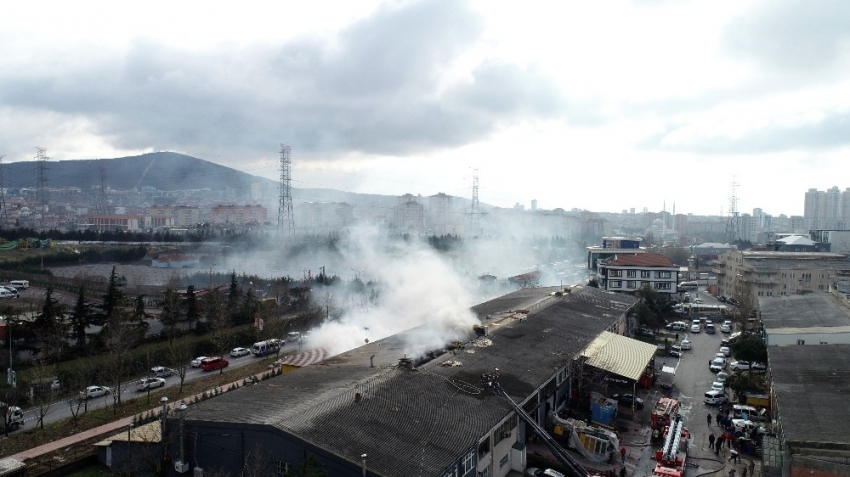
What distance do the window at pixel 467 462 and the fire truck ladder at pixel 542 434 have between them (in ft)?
4.94

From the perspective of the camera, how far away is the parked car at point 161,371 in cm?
1379

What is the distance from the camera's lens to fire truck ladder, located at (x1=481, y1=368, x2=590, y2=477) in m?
8.61

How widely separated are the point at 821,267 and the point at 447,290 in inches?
723

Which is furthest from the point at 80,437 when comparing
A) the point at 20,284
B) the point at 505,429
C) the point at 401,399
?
the point at 20,284

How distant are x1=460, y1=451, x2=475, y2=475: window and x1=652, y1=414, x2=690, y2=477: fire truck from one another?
318 cm

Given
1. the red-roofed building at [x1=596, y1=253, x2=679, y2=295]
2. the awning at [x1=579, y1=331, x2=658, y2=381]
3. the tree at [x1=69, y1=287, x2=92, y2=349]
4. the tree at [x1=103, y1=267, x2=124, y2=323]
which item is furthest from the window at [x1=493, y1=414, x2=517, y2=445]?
the red-roofed building at [x1=596, y1=253, x2=679, y2=295]

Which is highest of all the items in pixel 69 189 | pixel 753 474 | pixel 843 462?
pixel 69 189

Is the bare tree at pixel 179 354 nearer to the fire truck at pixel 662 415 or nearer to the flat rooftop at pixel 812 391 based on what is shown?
the fire truck at pixel 662 415

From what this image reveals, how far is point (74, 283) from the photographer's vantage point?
22625 millimetres

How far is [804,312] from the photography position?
16.4m

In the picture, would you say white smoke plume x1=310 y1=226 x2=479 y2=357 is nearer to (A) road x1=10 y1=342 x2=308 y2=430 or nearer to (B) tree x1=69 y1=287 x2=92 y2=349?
(A) road x1=10 y1=342 x2=308 y2=430

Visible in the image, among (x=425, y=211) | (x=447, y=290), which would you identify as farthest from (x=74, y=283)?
(x=425, y=211)

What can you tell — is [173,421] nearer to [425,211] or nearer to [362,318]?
[362,318]

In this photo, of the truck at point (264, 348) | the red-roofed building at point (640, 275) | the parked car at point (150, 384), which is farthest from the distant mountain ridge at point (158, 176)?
the parked car at point (150, 384)
